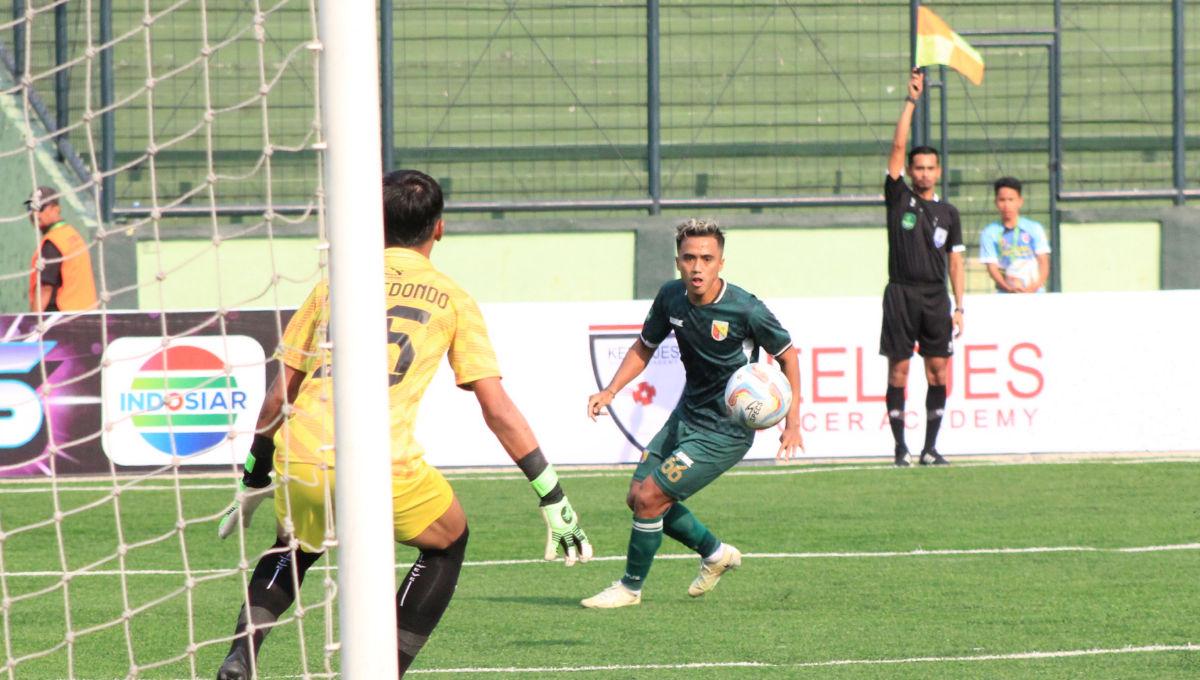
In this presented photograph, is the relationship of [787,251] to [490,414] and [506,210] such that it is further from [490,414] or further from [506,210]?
[490,414]

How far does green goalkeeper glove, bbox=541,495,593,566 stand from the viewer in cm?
514

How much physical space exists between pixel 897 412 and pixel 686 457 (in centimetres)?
526

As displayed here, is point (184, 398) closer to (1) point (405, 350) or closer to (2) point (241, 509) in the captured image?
(2) point (241, 509)

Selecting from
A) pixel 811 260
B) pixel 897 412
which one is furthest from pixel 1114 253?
pixel 897 412

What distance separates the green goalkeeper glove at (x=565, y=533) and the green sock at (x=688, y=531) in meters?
2.57

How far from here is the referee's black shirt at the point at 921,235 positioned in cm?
1285

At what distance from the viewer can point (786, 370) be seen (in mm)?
8008

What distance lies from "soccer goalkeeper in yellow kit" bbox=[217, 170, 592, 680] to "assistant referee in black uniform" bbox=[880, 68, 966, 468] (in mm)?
7727

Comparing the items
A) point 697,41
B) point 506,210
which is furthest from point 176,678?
point 697,41

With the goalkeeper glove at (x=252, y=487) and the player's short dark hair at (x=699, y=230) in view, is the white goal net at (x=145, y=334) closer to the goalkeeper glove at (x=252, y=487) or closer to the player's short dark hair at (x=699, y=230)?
the goalkeeper glove at (x=252, y=487)

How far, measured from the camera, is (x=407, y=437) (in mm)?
4922

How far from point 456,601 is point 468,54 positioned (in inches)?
457

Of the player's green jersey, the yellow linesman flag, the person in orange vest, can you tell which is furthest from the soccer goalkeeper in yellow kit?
the yellow linesman flag

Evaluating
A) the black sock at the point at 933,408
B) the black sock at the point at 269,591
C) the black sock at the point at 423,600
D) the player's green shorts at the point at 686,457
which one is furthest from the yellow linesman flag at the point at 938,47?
the black sock at the point at 269,591
